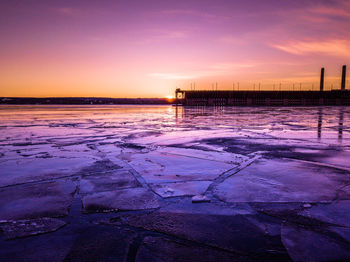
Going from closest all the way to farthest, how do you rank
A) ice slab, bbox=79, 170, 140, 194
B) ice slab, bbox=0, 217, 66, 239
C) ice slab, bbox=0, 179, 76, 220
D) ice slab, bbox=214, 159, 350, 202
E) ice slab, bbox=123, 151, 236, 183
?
ice slab, bbox=0, 217, 66, 239 < ice slab, bbox=0, 179, 76, 220 < ice slab, bbox=214, 159, 350, 202 < ice slab, bbox=79, 170, 140, 194 < ice slab, bbox=123, 151, 236, 183

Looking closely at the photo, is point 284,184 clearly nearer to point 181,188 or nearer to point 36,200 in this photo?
point 181,188

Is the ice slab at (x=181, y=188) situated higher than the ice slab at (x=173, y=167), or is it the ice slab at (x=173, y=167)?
the ice slab at (x=173, y=167)

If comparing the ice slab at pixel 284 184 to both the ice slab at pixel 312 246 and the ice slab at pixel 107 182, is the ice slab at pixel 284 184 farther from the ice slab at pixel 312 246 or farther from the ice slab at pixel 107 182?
the ice slab at pixel 107 182

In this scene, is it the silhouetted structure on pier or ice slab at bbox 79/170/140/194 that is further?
the silhouetted structure on pier

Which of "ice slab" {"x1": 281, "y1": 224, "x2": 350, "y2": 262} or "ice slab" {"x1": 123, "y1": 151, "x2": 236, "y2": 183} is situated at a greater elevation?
"ice slab" {"x1": 123, "y1": 151, "x2": 236, "y2": 183}

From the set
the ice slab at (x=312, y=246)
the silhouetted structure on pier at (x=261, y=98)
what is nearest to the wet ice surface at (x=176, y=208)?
the ice slab at (x=312, y=246)

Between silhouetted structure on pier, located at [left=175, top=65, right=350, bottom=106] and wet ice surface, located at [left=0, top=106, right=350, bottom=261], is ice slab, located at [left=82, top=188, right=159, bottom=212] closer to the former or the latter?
wet ice surface, located at [left=0, top=106, right=350, bottom=261]

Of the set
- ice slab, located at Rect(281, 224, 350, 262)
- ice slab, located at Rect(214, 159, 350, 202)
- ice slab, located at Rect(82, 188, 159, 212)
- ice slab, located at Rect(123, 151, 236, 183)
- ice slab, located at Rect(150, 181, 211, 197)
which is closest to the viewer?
ice slab, located at Rect(281, 224, 350, 262)

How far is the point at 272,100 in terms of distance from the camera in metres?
64.1

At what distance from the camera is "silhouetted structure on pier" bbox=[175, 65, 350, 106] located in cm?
6216

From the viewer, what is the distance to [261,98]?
66.4 m

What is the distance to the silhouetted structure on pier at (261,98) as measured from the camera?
6216 cm

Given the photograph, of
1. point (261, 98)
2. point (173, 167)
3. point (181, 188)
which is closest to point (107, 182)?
point (181, 188)

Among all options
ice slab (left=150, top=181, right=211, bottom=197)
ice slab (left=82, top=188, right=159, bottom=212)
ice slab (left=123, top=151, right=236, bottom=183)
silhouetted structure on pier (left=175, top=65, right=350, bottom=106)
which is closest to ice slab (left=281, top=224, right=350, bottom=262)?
ice slab (left=150, top=181, right=211, bottom=197)
